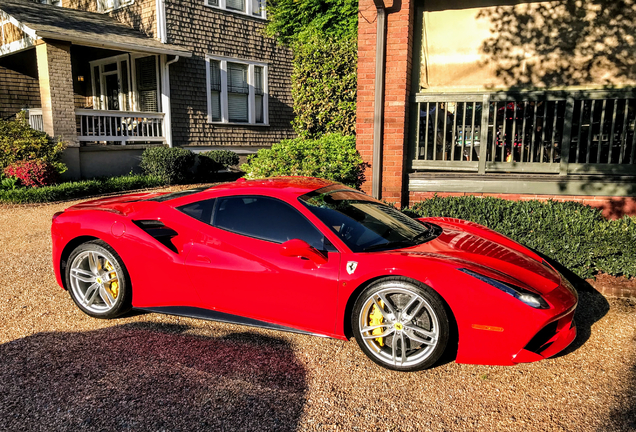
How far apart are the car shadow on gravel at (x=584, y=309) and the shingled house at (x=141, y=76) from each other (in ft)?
41.7

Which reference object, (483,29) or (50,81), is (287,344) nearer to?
(483,29)

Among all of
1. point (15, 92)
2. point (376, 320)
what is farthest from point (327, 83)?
point (15, 92)

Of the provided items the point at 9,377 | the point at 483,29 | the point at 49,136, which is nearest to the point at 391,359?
the point at 9,377

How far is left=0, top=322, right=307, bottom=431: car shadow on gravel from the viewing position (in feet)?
9.90

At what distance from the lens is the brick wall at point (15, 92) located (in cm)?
1656

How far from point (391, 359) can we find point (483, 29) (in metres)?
6.55

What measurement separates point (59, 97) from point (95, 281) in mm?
10849

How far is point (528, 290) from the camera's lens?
3.45 meters

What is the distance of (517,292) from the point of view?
3.41 meters

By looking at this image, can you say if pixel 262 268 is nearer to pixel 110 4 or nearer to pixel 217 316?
pixel 217 316

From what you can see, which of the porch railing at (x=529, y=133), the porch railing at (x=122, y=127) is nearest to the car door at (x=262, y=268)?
the porch railing at (x=529, y=133)

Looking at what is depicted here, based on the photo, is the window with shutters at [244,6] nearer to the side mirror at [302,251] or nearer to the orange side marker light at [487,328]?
the side mirror at [302,251]

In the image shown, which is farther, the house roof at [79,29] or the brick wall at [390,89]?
the house roof at [79,29]

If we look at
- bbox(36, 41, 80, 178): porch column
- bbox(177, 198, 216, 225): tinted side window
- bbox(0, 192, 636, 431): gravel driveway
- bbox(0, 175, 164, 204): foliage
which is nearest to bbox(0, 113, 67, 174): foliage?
bbox(36, 41, 80, 178): porch column
